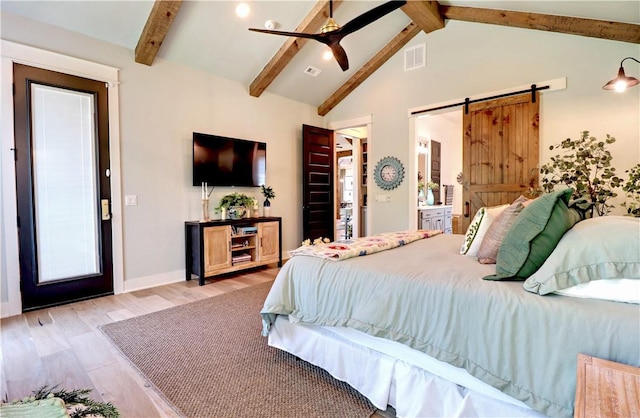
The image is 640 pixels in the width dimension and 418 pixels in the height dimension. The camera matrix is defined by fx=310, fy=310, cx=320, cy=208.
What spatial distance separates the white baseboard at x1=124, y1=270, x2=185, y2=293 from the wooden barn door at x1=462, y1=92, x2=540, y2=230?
4049 mm

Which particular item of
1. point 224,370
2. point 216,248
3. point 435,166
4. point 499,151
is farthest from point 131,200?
point 435,166

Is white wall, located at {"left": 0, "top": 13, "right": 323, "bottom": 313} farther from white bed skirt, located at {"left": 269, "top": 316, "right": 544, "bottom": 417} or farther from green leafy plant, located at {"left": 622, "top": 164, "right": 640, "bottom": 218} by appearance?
green leafy plant, located at {"left": 622, "top": 164, "right": 640, "bottom": 218}

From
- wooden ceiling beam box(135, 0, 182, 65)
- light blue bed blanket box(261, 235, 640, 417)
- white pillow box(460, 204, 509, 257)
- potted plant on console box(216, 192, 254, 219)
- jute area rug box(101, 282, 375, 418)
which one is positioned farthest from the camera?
potted plant on console box(216, 192, 254, 219)

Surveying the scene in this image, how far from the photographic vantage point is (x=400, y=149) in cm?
502

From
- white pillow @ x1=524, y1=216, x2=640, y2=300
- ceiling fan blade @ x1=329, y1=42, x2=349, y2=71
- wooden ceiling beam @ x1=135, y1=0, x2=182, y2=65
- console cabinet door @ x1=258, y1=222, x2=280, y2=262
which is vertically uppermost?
wooden ceiling beam @ x1=135, y1=0, x2=182, y2=65

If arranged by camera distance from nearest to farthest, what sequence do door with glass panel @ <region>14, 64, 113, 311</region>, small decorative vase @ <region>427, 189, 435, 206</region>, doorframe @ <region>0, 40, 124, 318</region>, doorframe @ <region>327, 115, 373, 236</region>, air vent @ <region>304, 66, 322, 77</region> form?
doorframe @ <region>0, 40, 124, 318</region> < door with glass panel @ <region>14, 64, 113, 311</region> < air vent @ <region>304, 66, 322, 77</region> < doorframe @ <region>327, 115, 373, 236</region> < small decorative vase @ <region>427, 189, 435, 206</region>

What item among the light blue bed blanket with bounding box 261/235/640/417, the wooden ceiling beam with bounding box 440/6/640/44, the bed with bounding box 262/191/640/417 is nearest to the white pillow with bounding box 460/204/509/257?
the bed with bounding box 262/191/640/417

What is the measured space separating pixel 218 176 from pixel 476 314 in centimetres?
380

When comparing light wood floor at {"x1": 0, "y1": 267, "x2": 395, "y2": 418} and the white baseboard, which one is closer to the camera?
light wood floor at {"x1": 0, "y1": 267, "x2": 395, "y2": 418}

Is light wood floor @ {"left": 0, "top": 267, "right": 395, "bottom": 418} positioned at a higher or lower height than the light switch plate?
lower

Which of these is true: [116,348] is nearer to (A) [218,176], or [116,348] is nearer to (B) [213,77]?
(A) [218,176]

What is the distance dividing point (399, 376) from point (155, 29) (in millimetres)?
3988

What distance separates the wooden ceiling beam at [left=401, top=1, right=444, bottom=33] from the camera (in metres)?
3.86

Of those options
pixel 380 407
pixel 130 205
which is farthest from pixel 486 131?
pixel 130 205
